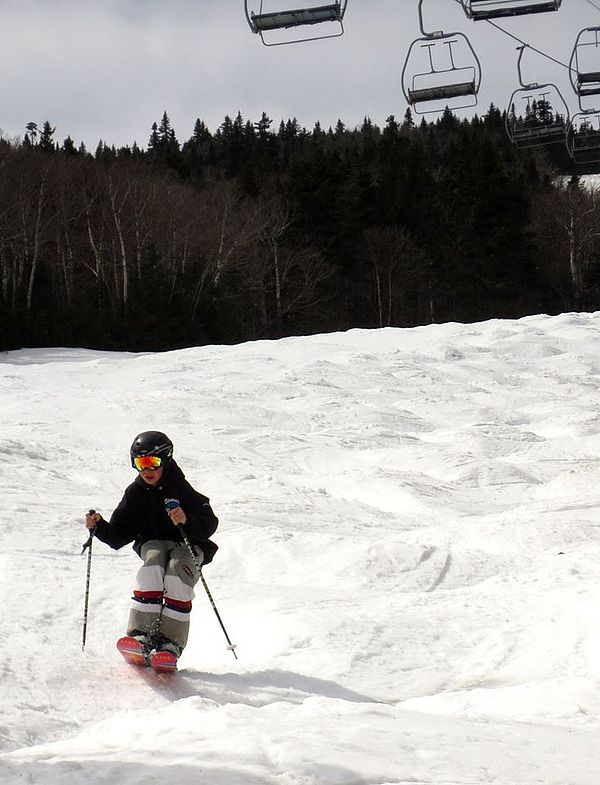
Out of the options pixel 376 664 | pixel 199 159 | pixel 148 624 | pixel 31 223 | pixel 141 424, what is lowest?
pixel 376 664

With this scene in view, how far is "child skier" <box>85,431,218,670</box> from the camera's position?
4867 mm

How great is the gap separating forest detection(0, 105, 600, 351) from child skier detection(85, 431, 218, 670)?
25525 millimetres

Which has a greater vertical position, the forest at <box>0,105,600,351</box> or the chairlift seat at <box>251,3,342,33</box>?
the forest at <box>0,105,600,351</box>

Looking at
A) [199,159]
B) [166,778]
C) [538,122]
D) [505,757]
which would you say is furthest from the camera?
[199,159]

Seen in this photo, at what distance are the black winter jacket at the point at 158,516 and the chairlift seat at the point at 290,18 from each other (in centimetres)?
314

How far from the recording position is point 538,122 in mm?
13836

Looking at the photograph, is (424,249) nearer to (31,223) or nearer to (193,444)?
(31,223)

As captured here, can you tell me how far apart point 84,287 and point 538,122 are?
29.9m

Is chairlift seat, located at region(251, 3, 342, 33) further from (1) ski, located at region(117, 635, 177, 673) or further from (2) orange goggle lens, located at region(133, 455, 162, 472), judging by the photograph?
(1) ski, located at region(117, 635, 177, 673)

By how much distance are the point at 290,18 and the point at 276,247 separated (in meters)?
37.8

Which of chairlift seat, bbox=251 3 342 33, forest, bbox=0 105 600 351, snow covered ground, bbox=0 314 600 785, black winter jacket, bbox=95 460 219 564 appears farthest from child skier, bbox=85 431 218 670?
forest, bbox=0 105 600 351

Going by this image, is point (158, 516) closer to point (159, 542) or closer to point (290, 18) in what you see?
point (159, 542)

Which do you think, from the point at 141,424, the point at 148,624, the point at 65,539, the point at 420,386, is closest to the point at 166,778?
the point at 148,624

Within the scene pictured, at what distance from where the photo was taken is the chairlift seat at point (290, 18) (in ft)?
19.6
